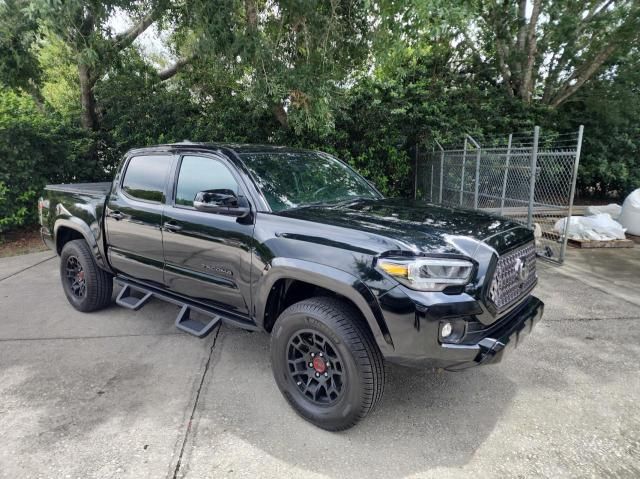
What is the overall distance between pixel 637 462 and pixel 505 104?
10302mm

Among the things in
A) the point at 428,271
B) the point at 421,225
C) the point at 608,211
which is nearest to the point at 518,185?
the point at 608,211

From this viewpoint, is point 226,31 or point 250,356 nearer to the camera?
point 250,356

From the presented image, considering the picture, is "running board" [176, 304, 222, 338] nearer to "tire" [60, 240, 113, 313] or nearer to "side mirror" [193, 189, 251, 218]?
"side mirror" [193, 189, 251, 218]

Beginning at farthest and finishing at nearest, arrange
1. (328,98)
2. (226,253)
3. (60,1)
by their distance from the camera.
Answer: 1. (328,98)
2. (60,1)
3. (226,253)

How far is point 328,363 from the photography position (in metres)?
2.61

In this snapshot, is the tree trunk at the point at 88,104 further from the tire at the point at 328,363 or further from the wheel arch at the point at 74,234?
the tire at the point at 328,363

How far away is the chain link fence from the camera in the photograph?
6688mm

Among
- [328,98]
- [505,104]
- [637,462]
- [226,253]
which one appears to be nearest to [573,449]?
[637,462]

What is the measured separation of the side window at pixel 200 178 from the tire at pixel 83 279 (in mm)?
1598

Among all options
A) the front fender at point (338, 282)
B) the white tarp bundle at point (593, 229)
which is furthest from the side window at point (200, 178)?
→ the white tarp bundle at point (593, 229)

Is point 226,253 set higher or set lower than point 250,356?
higher

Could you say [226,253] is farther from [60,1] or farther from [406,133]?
[406,133]

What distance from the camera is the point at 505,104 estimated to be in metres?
10.9

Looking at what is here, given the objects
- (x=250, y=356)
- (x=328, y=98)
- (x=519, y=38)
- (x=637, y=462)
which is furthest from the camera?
(x=519, y=38)
